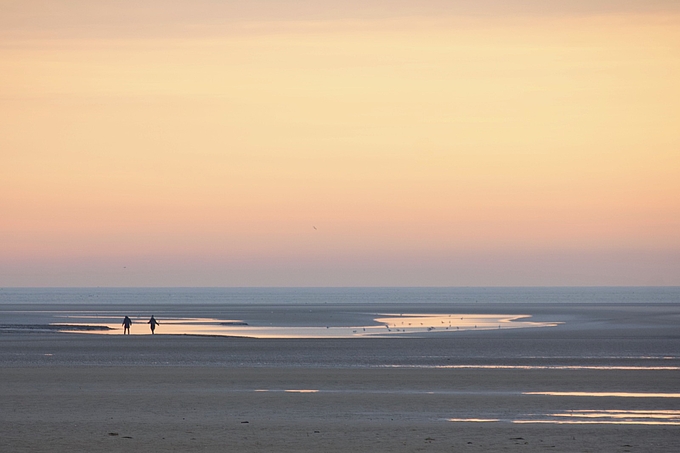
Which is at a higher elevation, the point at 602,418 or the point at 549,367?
the point at 549,367

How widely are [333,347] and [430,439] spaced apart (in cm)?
2614

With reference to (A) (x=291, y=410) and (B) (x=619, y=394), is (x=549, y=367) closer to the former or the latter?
(B) (x=619, y=394)

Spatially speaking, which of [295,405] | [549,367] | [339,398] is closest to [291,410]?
[295,405]

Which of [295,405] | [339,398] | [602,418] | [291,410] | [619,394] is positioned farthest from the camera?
[619,394]

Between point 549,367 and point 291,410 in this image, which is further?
point 549,367

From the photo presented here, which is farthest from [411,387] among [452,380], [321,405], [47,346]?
[47,346]

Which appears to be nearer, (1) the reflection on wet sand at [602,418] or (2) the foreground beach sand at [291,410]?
(2) the foreground beach sand at [291,410]

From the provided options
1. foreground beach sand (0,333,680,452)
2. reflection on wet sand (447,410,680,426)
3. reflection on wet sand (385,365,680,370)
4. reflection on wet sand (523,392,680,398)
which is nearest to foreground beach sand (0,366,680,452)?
foreground beach sand (0,333,680,452)

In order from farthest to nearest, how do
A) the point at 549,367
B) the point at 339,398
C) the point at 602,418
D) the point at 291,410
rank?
the point at 549,367 < the point at 339,398 < the point at 291,410 < the point at 602,418

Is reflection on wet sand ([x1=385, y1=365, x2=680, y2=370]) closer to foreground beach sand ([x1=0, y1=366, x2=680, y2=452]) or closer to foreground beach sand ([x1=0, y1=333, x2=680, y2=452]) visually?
foreground beach sand ([x1=0, y1=333, x2=680, y2=452])

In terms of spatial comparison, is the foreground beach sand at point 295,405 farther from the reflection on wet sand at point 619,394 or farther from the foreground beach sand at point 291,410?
the reflection on wet sand at point 619,394

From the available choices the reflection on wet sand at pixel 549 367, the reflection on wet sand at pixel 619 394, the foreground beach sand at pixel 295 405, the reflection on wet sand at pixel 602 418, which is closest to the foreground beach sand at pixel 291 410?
the foreground beach sand at pixel 295 405

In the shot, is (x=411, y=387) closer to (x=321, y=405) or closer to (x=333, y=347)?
(x=321, y=405)

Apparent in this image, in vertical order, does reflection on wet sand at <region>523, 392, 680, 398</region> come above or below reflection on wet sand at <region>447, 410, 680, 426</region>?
above
